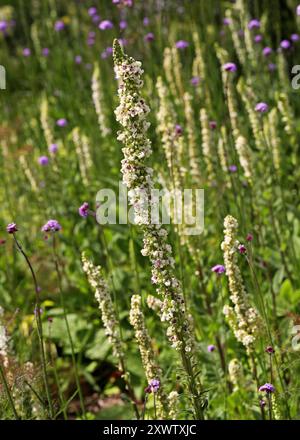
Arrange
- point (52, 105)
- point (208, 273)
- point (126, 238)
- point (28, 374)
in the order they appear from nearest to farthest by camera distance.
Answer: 1. point (28, 374)
2. point (208, 273)
3. point (126, 238)
4. point (52, 105)

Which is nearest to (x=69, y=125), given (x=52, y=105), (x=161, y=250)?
(x=52, y=105)

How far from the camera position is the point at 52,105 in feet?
22.5

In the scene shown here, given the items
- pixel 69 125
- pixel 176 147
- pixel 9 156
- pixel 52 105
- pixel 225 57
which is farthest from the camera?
pixel 52 105

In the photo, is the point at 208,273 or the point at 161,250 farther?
the point at 208,273

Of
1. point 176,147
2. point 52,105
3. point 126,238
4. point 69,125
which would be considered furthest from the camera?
point 52,105

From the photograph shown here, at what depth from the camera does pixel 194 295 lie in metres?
3.58

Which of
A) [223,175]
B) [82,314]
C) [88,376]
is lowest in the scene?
[88,376]

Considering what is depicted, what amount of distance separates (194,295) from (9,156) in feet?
6.96

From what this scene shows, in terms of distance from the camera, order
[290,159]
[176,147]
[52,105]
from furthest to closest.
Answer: [52,105]
[290,159]
[176,147]

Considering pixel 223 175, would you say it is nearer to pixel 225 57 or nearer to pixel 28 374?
pixel 225 57

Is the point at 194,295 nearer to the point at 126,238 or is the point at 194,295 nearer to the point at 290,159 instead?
the point at 126,238

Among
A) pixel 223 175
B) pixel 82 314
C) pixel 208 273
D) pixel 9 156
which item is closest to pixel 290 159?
pixel 223 175

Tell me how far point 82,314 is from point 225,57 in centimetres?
164
